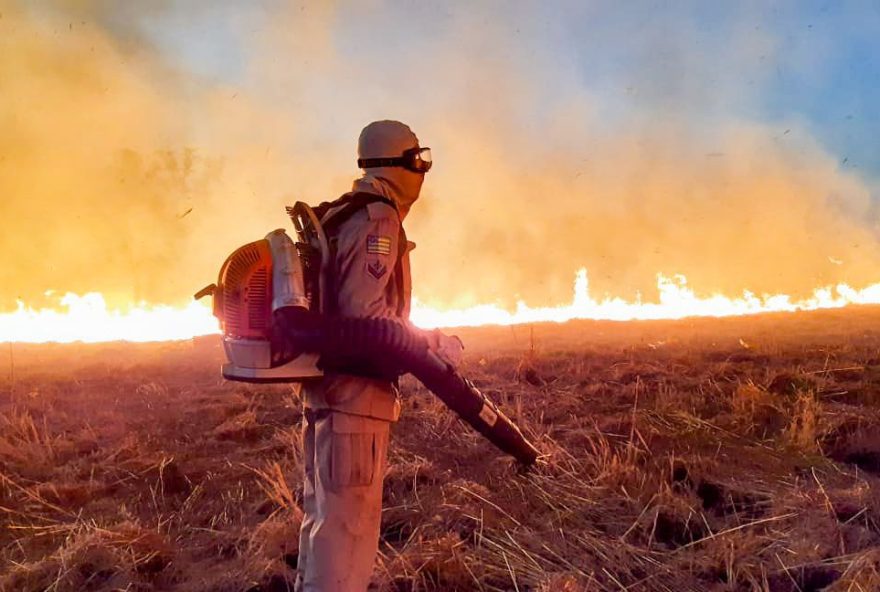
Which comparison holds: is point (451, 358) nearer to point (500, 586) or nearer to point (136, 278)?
point (500, 586)

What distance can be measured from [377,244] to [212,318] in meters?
24.3

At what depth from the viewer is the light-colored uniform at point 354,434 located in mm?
2545

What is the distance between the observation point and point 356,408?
2.62 m

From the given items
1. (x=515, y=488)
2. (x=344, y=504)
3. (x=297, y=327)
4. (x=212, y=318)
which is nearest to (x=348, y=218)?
(x=297, y=327)

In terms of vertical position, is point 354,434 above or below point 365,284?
below

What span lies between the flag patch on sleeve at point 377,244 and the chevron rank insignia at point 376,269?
0.05 m

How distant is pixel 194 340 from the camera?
58.7 ft

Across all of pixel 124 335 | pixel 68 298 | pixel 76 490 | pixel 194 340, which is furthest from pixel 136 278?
pixel 76 490

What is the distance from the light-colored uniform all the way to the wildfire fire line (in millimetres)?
18250

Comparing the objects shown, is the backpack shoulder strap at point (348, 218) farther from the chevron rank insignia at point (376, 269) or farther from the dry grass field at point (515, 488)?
the dry grass field at point (515, 488)

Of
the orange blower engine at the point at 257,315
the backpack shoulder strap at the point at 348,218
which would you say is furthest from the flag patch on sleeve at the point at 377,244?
the orange blower engine at the point at 257,315

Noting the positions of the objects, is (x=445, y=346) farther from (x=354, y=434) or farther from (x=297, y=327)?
(x=297, y=327)

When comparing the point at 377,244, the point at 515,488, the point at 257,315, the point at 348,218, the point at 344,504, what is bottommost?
the point at 515,488

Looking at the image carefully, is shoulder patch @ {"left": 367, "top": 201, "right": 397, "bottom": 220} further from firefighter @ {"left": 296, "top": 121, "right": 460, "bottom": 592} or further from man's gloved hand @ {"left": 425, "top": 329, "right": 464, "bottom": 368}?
man's gloved hand @ {"left": 425, "top": 329, "right": 464, "bottom": 368}
